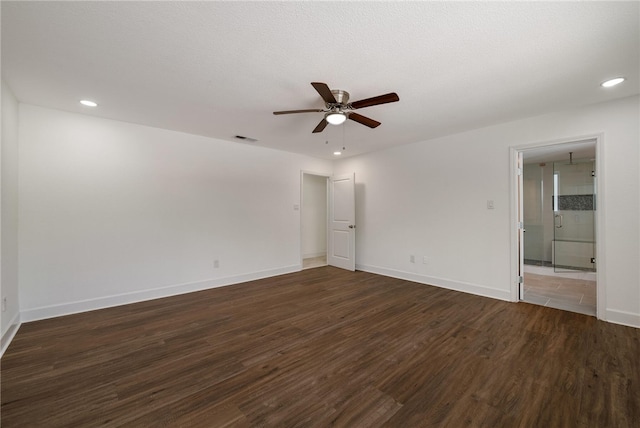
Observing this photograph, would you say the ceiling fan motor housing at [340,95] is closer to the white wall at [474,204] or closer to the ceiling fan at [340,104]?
the ceiling fan at [340,104]

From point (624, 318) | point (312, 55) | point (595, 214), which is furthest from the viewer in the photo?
point (595, 214)

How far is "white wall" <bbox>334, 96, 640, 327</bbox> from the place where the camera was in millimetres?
2789

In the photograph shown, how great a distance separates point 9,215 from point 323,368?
3488mm

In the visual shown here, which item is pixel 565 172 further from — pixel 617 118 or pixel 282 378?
pixel 282 378

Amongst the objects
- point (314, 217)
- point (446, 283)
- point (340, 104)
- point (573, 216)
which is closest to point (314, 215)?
point (314, 217)

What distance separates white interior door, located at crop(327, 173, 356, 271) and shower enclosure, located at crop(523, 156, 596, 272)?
4.28 meters

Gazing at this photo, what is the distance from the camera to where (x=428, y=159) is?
4379 mm

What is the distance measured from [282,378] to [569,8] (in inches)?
122

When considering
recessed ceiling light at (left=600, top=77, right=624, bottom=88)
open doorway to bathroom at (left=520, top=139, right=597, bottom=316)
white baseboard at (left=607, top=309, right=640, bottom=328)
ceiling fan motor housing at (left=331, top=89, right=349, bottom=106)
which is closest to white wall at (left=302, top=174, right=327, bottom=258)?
ceiling fan motor housing at (left=331, top=89, right=349, bottom=106)

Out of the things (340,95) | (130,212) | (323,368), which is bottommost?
(323,368)

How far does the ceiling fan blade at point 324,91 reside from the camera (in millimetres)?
2018

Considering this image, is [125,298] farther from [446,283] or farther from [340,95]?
[446,283]

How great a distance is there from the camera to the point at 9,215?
8.49 feet

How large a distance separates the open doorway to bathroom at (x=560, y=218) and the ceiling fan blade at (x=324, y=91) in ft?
13.4
